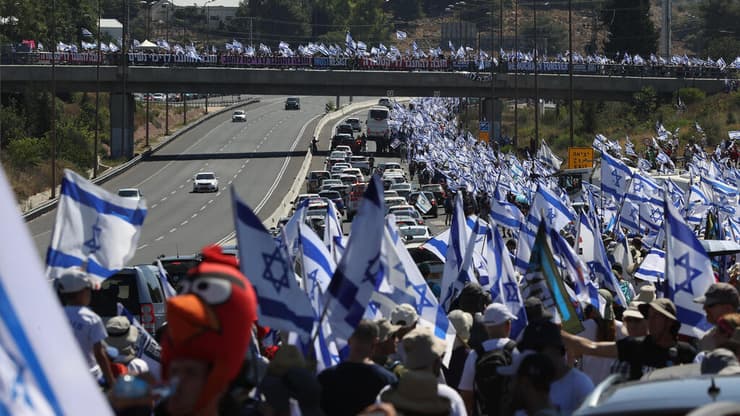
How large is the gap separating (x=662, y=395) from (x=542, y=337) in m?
1.79

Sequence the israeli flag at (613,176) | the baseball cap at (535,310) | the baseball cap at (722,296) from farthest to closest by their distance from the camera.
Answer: the israeli flag at (613,176), the baseball cap at (535,310), the baseball cap at (722,296)

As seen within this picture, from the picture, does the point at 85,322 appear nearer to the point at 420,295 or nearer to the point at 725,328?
the point at 420,295

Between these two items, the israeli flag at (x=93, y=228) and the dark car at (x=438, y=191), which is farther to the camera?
the dark car at (x=438, y=191)

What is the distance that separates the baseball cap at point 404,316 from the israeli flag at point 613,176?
52.7 feet

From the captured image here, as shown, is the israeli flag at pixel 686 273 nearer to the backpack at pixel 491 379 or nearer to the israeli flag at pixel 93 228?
the backpack at pixel 491 379

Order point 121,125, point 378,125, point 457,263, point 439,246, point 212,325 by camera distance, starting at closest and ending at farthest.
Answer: point 212,325 < point 457,263 < point 439,246 < point 121,125 < point 378,125

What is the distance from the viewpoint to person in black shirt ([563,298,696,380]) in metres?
8.07

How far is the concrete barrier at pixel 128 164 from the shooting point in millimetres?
58656

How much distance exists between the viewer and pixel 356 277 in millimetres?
7316

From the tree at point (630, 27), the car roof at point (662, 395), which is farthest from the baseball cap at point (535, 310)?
the tree at point (630, 27)

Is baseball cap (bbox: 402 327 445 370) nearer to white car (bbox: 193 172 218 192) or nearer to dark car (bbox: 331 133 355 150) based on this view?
white car (bbox: 193 172 218 192)

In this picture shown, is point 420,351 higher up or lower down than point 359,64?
higher up

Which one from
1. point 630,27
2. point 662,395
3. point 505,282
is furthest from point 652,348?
point 630,27

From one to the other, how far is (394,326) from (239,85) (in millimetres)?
78837
